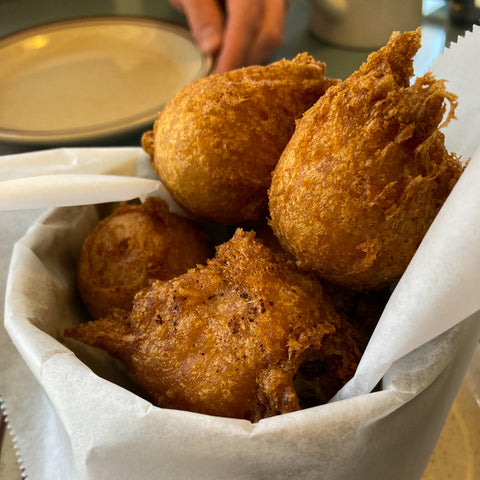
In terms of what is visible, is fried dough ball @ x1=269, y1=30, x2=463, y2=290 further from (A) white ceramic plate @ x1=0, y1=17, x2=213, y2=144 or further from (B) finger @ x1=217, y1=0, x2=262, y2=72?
(B) finger @ x1=217, y1=0, x2=262, y2=72

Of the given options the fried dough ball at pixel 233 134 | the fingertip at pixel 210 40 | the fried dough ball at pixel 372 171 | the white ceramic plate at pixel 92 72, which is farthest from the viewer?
the fingertip at pixel 210 40

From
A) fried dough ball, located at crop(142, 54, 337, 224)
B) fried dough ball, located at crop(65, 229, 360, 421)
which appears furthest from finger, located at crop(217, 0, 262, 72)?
fried dough ball, located at crop(65, 229, 360, 421)

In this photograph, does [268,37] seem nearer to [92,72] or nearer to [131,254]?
[92,72]

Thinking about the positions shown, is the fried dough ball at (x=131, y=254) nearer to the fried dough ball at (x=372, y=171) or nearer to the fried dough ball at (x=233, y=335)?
the fried dough ball at (x=233, y=335)

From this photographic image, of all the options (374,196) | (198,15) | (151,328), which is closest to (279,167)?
(374,196)

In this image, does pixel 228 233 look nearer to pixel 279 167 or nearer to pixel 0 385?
pixel 279 167

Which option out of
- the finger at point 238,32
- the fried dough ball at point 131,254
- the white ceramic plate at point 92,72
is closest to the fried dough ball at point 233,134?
the fried dough ball at point 131,254

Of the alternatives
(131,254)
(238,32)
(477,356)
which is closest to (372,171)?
(131,254)
